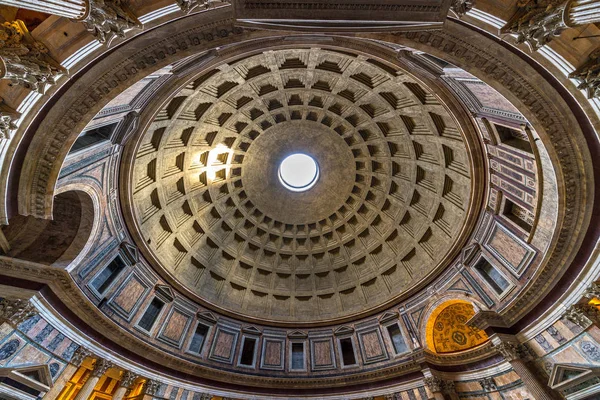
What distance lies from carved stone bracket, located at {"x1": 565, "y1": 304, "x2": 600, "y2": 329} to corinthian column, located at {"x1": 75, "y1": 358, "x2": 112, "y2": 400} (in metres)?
19.2

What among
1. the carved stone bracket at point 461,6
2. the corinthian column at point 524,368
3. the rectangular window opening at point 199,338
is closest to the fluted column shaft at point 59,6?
the carved stone bracket at point 461,6

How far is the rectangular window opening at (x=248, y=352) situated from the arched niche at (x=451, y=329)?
11.5 metres

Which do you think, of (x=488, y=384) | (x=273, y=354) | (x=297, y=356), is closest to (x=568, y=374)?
(x=488, y=384)

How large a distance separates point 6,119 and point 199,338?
55.8ft

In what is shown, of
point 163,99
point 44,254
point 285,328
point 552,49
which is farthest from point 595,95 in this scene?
point 285,328

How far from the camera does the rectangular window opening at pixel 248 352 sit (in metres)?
19.6

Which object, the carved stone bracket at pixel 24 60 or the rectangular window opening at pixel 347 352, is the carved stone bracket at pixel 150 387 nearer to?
the rectangular window opening at pixel 347 352

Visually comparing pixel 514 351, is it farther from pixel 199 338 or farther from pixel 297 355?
pixel 199 338

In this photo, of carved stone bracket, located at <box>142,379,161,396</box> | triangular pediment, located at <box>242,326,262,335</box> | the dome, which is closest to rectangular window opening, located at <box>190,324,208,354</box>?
the dome

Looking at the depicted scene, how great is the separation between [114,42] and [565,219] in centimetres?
1483

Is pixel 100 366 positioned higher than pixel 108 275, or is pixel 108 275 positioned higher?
pixel 108 275

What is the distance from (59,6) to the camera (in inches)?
199

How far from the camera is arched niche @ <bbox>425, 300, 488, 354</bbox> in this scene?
55.8 feet

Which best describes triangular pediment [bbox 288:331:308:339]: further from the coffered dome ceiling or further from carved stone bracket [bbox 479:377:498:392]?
carved stone bracket [bbox 479:377:498:392]
